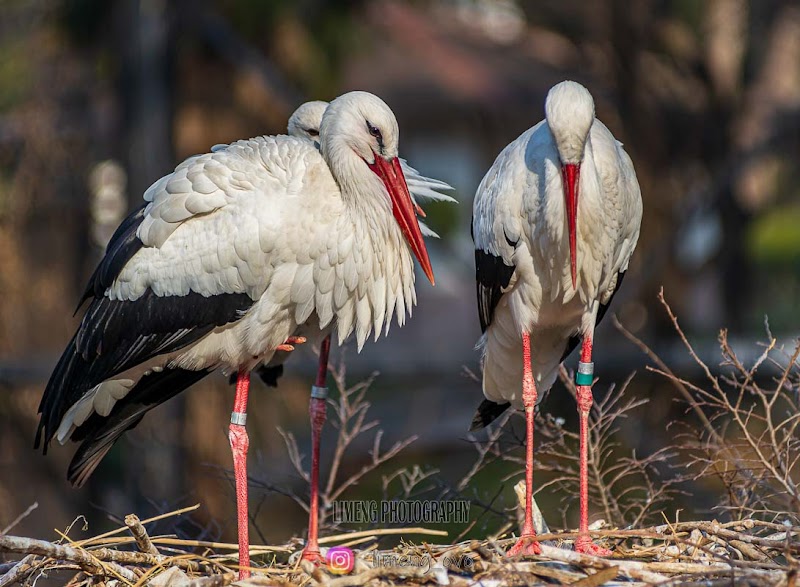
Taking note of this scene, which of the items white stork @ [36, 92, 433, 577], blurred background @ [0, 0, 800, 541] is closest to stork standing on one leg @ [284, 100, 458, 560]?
white stork @ [36, 92, 433, 577]

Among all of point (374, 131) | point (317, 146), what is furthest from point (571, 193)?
point (317, 146)

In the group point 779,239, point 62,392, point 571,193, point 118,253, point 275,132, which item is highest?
point 779,239

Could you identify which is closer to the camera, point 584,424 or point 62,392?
point 584,424

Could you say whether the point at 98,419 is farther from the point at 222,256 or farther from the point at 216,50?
the point at 216,50

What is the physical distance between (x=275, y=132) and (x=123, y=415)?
18.8 feet

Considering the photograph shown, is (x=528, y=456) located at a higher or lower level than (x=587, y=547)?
higher

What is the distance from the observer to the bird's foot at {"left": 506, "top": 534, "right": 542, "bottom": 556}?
3.75 metres

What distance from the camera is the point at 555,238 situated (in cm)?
406

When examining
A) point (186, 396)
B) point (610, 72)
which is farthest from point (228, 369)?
point (610, 72)

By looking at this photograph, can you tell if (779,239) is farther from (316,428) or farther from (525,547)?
(525,547)

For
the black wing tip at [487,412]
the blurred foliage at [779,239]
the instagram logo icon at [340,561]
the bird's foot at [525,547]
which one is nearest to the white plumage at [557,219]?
the black wing tip at [487,412]

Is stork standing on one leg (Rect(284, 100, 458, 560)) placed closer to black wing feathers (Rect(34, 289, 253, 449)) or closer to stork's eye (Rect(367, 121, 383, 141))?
stork's eye (Rect(367, 121, 383, 141))

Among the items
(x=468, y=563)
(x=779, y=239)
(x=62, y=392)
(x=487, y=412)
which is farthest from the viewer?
(x=779, y=239)

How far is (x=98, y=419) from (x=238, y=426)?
54 cm
